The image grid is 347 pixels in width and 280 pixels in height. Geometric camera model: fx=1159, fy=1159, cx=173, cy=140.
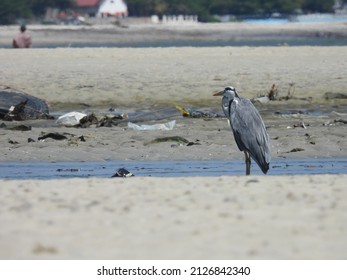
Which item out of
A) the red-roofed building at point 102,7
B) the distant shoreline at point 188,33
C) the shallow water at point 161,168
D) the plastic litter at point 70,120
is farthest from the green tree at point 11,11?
the shallow water at point 161,168

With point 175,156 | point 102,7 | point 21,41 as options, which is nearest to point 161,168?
point 175,156

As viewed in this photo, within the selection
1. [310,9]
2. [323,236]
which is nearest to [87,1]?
[310,9]

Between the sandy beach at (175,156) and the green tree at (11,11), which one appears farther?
the green tree at (11,11)

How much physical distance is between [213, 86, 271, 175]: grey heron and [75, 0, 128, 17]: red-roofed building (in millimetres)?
91027

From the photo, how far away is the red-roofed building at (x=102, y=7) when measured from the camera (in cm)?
10262

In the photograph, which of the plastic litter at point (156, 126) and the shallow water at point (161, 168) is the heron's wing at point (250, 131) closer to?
the shallow water at point (161, 168)

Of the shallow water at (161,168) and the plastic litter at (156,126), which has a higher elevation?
the shallow water at (161,168)

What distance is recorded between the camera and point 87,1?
106 m

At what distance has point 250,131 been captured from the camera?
11.2 metres

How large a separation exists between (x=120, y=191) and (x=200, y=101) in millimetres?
12128

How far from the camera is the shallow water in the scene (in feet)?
38.7

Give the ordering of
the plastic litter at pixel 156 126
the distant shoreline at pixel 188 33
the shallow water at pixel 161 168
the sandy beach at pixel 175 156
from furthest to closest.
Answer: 1. the distant shoreline at pixel 188 33
2. the plastic litter at pixel 156 126
3. the shallow water at pixel 161 168
4. the sandy beach at pixel 175 156

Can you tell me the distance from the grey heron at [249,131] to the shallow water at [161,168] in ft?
1.86

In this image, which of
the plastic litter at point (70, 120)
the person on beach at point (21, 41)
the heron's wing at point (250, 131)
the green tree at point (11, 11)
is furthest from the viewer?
the green tree at point (11, 11)
